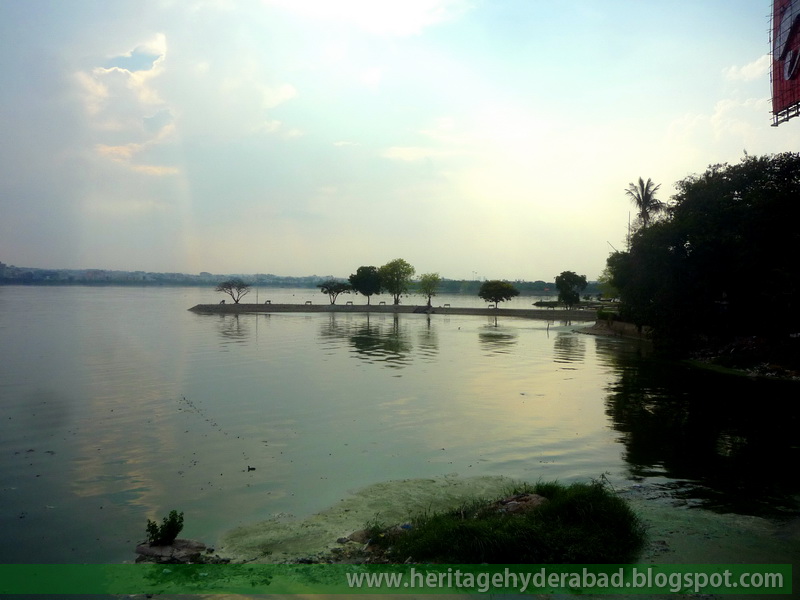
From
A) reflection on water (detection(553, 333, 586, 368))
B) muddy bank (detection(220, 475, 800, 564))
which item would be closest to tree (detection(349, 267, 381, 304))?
reflection on water (detection(553, 333, 586, 368))

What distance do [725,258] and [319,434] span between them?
30.1 metres

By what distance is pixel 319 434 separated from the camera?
16.3 metres

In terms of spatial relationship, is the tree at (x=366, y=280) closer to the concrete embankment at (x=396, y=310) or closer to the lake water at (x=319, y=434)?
the concrete embankment at (x=396, y=310)

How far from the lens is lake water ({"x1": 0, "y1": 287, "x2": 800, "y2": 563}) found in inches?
428

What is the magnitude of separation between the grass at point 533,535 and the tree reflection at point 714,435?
132 inches

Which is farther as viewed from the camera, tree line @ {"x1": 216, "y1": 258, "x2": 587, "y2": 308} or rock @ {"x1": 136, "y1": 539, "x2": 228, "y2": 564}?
tree line @ {"x1": 216, "y1": 258, "x2": 587, "y2": 308}

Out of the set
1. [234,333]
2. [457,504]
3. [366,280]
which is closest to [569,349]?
[234,333]

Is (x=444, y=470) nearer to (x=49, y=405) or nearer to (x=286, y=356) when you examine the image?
(x=49, y=405)

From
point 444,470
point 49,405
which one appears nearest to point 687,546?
point 444,470

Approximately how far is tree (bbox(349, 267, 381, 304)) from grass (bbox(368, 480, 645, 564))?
307ft

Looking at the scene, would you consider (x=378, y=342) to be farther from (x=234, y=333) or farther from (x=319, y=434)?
(x=319, y=434)

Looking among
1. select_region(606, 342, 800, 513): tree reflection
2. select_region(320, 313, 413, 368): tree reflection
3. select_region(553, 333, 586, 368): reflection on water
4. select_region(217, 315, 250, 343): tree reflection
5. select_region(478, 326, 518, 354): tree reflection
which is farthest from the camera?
select_region(217, 315, 250, 343): tree reflection

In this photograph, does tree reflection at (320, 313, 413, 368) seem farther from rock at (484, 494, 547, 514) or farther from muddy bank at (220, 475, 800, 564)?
rock at (484, 494, 547, 514)

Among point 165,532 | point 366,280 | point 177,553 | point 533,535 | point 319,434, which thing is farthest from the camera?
point 366,280
